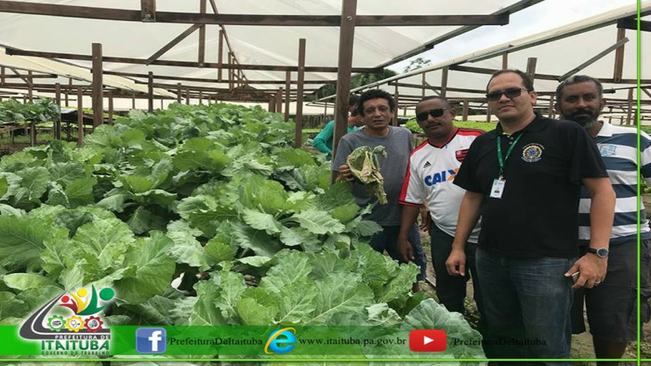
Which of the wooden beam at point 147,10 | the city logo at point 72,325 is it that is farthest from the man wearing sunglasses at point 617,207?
the wooden beam at point 147,10

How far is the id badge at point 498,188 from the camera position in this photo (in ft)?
6.90

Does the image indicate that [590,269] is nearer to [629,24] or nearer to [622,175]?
[622,175]

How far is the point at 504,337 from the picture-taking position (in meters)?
2.37

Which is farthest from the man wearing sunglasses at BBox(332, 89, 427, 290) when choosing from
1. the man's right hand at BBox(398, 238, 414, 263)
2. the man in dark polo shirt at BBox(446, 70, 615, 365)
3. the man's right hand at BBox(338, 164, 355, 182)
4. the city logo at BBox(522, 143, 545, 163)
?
the city logo at BBox(522, 143, 545, 163)

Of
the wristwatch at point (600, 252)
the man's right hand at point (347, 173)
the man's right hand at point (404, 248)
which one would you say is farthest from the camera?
the man's right hand at point (404, 248)

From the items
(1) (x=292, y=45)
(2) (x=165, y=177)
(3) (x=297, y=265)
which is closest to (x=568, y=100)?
(3) (x=297, y=265)

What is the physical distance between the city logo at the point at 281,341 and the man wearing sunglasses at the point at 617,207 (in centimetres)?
183

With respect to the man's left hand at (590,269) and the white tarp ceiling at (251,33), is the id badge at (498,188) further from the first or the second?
the white tarp ceiling at (251,33)

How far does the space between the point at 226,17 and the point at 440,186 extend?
2581 mm

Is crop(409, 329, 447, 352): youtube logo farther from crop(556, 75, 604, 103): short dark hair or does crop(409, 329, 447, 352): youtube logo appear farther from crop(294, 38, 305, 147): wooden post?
crop(294, 38, 305, 147): wooden post

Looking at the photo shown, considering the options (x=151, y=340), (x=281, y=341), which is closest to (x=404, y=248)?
(x=281, y=341)

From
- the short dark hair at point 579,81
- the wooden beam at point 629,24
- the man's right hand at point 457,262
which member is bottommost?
the man's right hand at point 457,262

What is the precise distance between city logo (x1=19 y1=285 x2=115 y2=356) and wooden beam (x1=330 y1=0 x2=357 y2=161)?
174 cm

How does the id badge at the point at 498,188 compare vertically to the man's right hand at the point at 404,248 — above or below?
above
